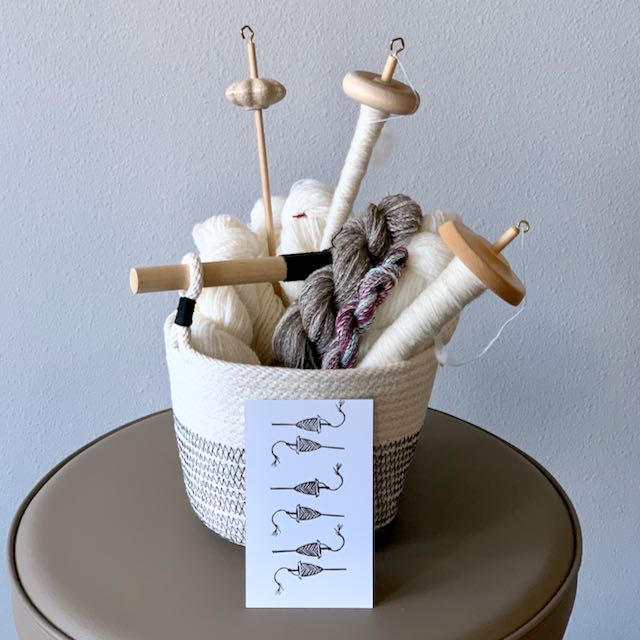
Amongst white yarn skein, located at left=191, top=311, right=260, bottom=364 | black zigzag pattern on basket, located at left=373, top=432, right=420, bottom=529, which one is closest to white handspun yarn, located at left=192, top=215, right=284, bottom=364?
white yarn skein, located at left=191, top=311, right=260, bottom=364

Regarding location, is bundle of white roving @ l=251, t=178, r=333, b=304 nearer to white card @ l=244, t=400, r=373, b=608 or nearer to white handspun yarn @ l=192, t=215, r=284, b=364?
white handspun yarn @ l=192, t=215, r=284, b=364

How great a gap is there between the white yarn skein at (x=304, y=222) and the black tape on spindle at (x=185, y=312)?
0.36 ft

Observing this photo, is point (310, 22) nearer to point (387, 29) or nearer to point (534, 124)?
point (387, 29)

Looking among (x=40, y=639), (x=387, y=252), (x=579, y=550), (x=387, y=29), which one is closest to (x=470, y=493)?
(x=579, y=550)

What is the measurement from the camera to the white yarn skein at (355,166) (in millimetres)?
599

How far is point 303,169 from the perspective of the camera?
91 cm

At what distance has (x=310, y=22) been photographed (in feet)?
2.79

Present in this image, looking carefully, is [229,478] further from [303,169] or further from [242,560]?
[303,169]

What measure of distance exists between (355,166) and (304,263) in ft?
0.32

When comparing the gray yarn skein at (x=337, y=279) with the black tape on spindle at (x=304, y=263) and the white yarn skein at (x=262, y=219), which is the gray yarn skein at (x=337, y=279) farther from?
the white yarn skein at (x=262, y=219)

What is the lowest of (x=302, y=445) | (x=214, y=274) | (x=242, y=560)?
(x=242, y=560)

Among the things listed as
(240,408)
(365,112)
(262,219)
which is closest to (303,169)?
(262,219)

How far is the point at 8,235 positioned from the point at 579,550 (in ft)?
2.30

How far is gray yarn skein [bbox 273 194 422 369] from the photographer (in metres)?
0.57
